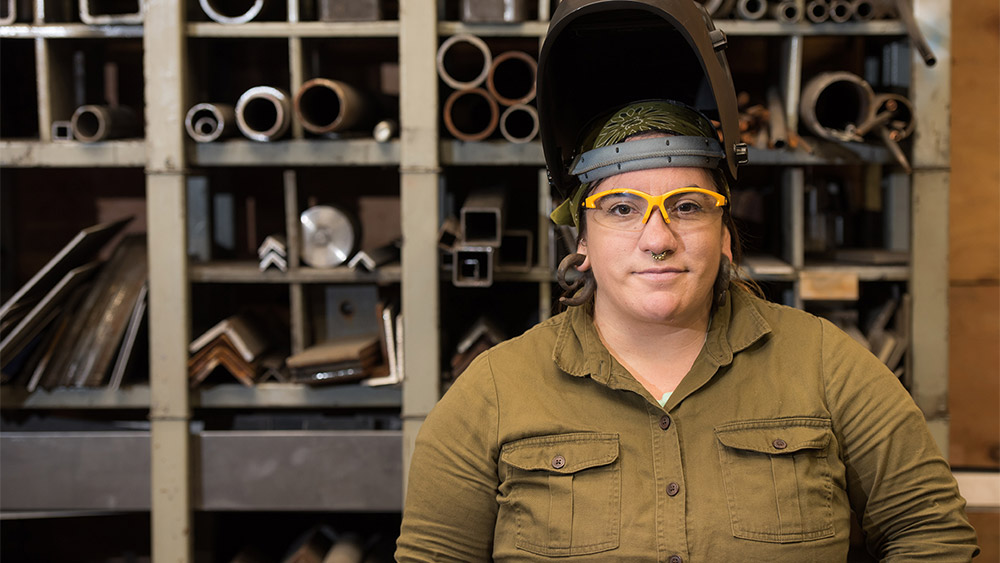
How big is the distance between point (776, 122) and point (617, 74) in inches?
34.6

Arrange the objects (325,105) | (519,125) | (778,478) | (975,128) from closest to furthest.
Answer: (778,478) < (519,125) < (325,105) < (975,128)

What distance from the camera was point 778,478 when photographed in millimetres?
1131

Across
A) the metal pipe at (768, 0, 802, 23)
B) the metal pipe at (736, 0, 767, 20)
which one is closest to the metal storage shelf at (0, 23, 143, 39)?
the metal pipe at (736, 0, 767, 20)

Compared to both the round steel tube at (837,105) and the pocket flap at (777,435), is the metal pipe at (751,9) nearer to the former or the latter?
the round steel tube at (837,105)

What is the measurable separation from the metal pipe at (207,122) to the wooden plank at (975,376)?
232 cm

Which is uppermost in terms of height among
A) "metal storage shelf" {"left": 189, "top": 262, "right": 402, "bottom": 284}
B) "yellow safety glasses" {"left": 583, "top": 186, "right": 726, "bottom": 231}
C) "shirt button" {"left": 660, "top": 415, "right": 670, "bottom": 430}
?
"yellow safety glasses" {"left": 583, "top": 186, "right": 726, "bottom": 231}

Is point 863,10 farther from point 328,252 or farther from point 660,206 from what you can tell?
point 328,252

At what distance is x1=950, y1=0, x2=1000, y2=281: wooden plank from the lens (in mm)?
2463

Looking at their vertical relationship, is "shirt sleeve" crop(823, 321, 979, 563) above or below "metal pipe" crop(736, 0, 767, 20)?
below

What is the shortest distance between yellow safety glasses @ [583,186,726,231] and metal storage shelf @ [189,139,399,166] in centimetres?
101

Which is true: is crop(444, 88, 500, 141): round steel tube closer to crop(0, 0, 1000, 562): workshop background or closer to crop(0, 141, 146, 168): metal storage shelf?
crop(0, 0, 1000, 562): workshop background

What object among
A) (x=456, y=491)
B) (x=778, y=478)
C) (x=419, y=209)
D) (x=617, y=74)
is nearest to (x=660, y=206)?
(x=617, y=74)

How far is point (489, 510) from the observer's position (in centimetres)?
121

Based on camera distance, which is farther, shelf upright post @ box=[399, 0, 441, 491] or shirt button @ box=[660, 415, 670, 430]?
shelf upright post @ box=[399, 0, 441, 491]
